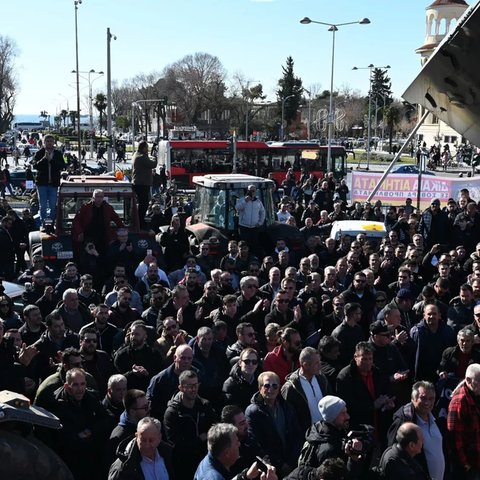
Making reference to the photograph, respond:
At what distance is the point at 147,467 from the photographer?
4859mm

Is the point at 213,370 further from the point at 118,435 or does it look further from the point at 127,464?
the point at 127,464

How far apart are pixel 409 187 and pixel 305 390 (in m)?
15.5

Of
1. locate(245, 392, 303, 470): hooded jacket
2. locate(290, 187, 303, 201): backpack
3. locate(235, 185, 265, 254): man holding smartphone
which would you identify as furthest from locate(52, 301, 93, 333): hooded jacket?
locate(290, 187, 303, 201): backpack

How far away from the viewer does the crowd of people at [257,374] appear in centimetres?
498

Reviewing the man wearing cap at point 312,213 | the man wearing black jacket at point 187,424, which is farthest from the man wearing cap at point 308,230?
the man wearing black jacket at point 187,424

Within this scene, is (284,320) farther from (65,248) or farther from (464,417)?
(65,248)

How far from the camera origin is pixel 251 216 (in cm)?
1331

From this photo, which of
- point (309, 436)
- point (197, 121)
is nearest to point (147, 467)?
point (309, 436)

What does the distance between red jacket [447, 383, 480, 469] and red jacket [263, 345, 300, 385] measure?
5.21ft

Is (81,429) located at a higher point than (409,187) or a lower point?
lower

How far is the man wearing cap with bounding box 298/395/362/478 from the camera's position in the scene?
4824mm

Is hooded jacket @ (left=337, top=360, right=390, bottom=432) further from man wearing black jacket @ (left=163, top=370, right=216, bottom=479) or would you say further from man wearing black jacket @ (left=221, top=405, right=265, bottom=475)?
man wearing black jacket @ (left=163, top=370, right=216, bottom=479)

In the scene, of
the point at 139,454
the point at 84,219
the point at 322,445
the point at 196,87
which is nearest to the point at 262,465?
the point at 322,445

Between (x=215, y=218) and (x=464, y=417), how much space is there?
854 cm
